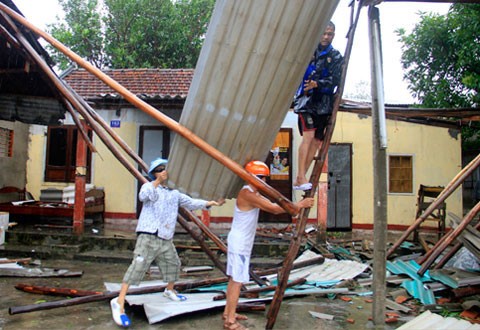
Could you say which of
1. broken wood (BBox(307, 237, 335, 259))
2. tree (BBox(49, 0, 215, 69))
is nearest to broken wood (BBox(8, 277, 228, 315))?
broken wood (BBox(307, 237, 335, 259))

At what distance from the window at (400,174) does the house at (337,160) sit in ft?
0.09

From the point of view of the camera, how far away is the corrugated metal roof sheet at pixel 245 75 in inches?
101

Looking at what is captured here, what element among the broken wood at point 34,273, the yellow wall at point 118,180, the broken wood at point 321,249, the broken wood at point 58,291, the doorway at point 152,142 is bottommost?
the broken wood at point 34,273

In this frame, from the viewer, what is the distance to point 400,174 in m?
10.6

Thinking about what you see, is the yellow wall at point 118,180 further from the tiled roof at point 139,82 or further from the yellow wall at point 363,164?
the tiled roof at point 139,82

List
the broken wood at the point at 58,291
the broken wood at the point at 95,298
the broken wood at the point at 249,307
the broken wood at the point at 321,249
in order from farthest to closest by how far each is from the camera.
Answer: the broken wood at the point at 321,249 < the broken wood at the point at 58,291 < the broken wood at the point at 249,307 < the broken wood at the point at 95,298

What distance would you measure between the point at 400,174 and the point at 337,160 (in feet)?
6.09

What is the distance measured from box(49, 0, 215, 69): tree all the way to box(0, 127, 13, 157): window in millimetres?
7206

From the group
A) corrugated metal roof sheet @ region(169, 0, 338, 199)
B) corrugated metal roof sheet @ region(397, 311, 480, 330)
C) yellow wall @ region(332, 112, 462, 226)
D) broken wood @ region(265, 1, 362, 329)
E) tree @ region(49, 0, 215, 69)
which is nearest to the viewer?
corrugated metal roof sheet @ region(169, 0, 338, 199)

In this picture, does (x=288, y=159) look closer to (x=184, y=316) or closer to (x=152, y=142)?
(x=152, y=142)

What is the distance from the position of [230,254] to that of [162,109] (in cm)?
652

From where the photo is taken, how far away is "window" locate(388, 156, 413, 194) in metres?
10.6

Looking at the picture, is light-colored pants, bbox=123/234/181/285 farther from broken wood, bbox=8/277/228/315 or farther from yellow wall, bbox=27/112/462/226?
yellow wall, bbox=27/112/462/226

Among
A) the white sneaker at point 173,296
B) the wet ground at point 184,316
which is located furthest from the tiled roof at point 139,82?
the white sneaker at point 173,296
